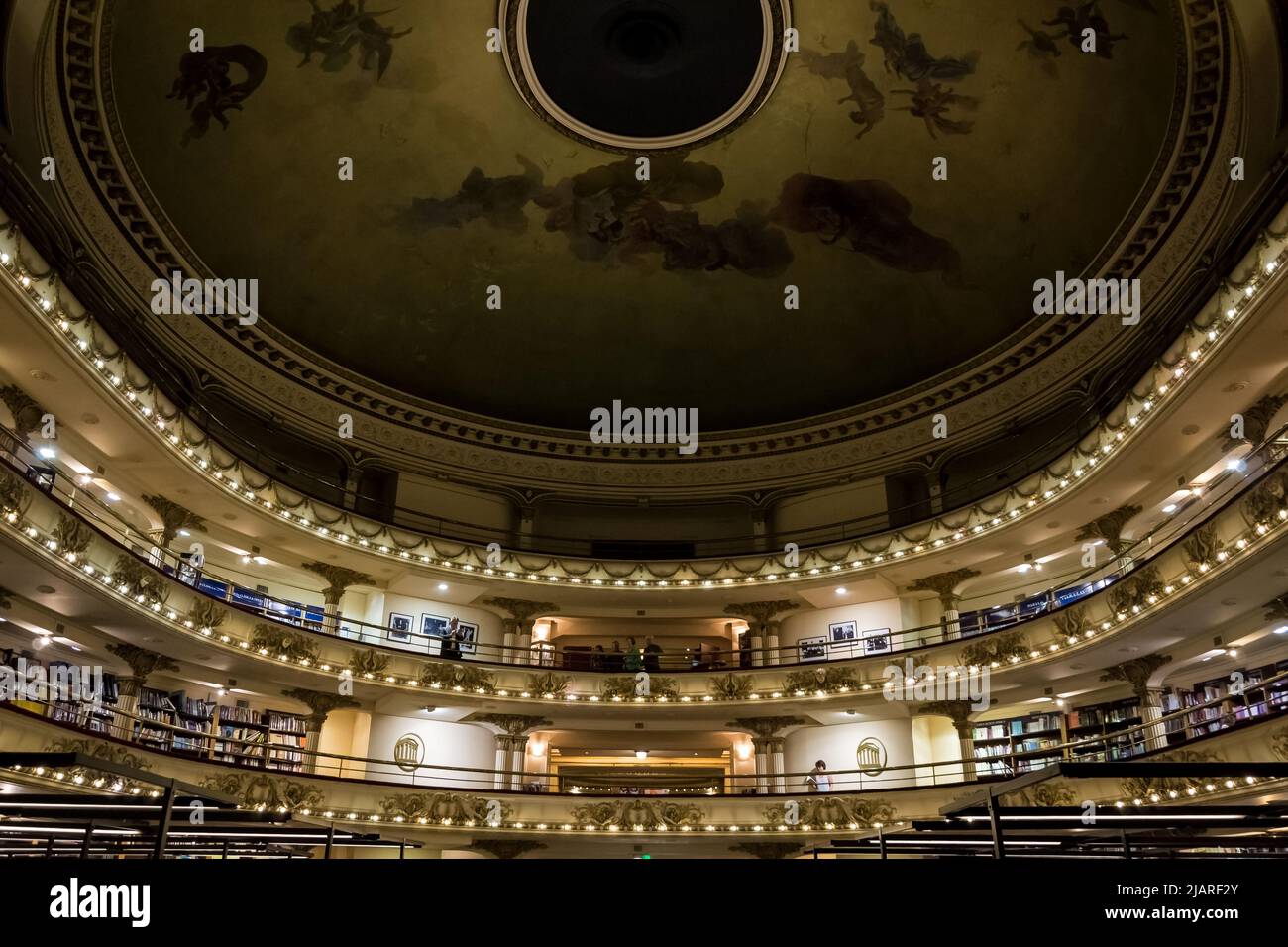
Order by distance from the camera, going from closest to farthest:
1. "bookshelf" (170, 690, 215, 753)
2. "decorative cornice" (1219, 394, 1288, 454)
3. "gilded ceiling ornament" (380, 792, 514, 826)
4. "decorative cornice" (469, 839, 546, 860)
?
"decorative cornice" (1219, 394, 1288, 454) < "bookshelf" (170, 690, 215, 753) < "gilded ceiling ornament" (380, 792, 514, 826) < "decorative cornice" (469, 839, 546, 860)

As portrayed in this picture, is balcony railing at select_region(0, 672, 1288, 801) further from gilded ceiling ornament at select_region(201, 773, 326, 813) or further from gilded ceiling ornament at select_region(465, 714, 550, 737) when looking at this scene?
gilded ceiling ornament at select_region(465, 714, 550, 737)

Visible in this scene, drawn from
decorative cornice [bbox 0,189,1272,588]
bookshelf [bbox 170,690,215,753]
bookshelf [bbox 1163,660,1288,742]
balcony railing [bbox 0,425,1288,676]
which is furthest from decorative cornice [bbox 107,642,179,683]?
bookshelf [bbox 1163,660,1288,742]

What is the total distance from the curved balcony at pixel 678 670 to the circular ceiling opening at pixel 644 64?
1724cm

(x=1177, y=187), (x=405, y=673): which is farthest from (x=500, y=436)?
(x=1177, y=187)

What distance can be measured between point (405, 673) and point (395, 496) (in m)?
7.81

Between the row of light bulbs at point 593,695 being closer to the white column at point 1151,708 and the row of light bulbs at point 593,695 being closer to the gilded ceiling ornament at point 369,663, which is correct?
the gilded ceiling ornament at point 369,663

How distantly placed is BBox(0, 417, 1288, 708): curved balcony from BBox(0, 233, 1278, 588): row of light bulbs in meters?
2.36

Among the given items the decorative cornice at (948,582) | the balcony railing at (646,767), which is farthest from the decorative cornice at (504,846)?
the decorative cornice at (948,582)

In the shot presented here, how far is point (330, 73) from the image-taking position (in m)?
29.6

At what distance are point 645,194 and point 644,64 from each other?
166 inches

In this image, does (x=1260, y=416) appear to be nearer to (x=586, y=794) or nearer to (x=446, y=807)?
(x=586, y=794)

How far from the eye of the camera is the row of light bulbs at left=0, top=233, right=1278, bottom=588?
19562 millimetres

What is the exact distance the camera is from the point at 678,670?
97.3ft

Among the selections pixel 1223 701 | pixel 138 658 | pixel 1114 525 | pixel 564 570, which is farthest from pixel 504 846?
pixel 1114 525
